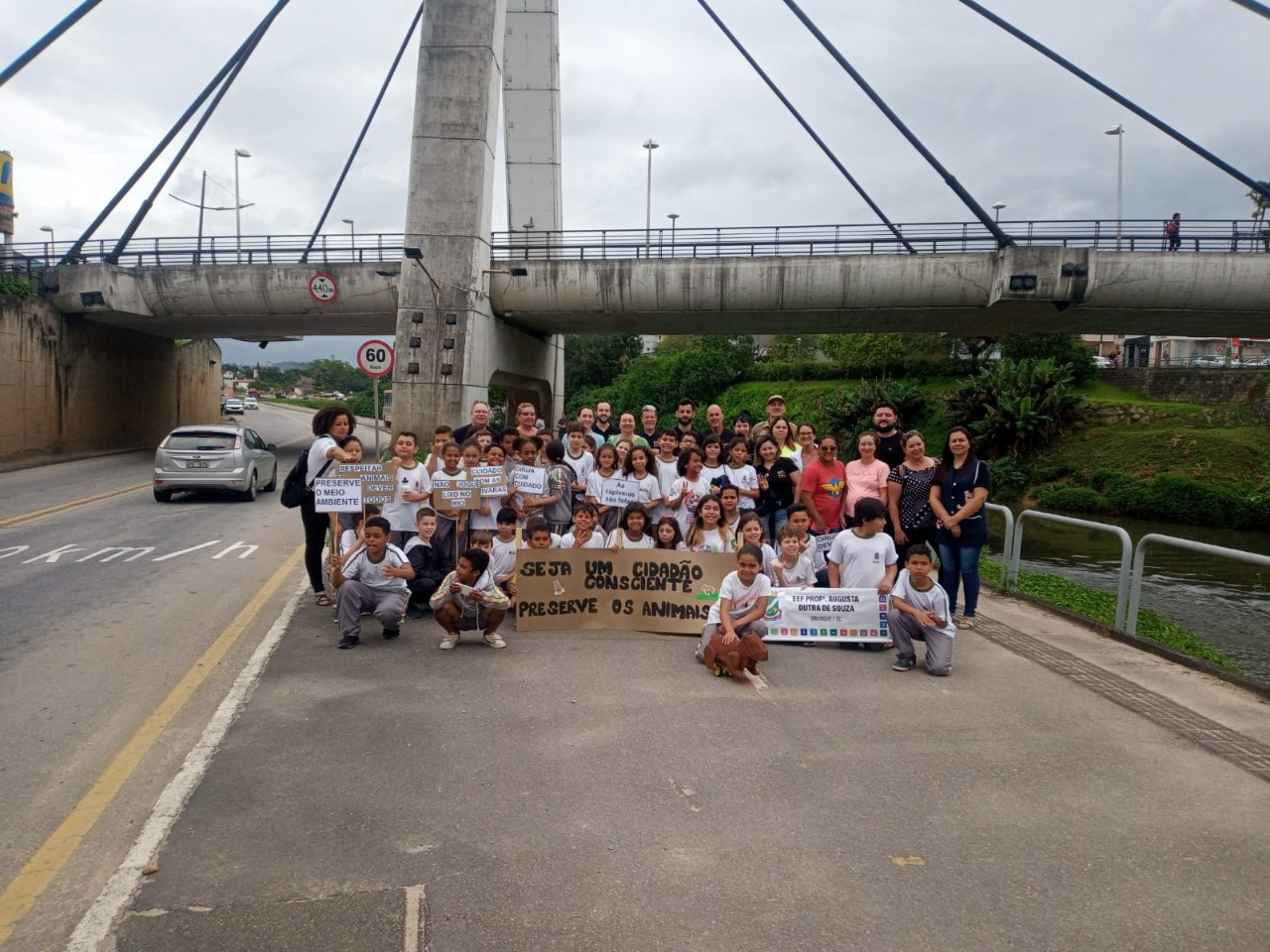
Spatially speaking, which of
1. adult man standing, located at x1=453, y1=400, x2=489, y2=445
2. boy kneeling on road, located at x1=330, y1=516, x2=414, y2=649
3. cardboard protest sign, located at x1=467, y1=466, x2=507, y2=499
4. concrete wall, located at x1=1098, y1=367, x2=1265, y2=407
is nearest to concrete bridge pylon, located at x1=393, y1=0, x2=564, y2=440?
adult man standing, located at x1=453, y1=400, x2=489, y2=445

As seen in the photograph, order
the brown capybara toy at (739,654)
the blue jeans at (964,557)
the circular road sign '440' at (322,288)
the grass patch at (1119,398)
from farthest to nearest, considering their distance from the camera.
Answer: the grass patch at (1119,398) → the circular road sign '440' at (322,288) → the blue jeans at (964,557) → the brown capybara toy at (739,654)

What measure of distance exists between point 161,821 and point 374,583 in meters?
3.23

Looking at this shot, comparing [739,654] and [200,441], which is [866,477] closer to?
[739,654]

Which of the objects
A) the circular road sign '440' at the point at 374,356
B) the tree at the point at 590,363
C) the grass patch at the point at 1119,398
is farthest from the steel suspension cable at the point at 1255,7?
the tree at the point at 590,363

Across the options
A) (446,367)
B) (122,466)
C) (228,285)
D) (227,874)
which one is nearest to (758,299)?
(446,367)

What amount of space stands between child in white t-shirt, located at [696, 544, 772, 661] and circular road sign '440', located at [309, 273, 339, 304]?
73.7 feet

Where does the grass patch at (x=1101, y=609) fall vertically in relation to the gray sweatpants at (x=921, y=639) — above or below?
below

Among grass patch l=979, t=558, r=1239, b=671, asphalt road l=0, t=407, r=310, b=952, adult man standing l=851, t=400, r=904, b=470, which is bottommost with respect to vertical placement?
grass patch l=979, t=558, r=1239, b=671

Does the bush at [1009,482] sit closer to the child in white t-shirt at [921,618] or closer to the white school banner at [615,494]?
the white school banner at [615,494]

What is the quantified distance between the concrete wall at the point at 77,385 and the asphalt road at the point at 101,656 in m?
11.7

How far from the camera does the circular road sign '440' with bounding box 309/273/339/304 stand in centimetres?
2573

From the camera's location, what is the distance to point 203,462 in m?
16.9

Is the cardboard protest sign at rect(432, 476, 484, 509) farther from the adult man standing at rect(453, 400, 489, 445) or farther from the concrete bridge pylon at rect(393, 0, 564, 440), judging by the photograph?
the concrete bridge pylon at rect(393, 0, 564, 440)

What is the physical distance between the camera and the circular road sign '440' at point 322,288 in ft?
84.4
